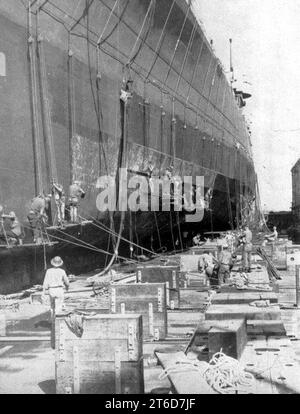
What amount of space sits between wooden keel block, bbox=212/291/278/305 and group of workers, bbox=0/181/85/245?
15.3 feet

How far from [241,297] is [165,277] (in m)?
2.39

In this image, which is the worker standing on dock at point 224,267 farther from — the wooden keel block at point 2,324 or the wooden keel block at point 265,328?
the wooden keel block at point 2,324

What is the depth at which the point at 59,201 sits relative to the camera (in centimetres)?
1360

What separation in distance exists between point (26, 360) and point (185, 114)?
20.4 metres

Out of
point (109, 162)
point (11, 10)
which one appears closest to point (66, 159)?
point (109, 162)

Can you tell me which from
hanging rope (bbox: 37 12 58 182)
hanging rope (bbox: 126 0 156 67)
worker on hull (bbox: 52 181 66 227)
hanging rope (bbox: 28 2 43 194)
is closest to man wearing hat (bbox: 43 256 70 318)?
worker on hull (bbox: 52 181 66 227)

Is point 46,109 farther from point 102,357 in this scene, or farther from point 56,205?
point 102,357

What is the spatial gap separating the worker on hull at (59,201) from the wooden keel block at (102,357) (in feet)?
26.6

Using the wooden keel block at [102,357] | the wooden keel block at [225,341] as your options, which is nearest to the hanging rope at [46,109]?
the wooden keel block at [225,341]

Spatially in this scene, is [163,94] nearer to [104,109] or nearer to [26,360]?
[104,109]

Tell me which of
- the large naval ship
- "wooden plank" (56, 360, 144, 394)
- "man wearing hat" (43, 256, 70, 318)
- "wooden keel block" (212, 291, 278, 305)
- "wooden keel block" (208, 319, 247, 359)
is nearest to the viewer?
"wooden plank" (56, 360, 144, 394)

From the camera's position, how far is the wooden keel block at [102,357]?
5320 mm

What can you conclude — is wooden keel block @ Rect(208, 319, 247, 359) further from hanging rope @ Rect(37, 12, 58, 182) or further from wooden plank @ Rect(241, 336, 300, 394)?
hanging rope @ Rect(37, 12, 58, 182)

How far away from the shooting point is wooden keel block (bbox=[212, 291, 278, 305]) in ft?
31.0
